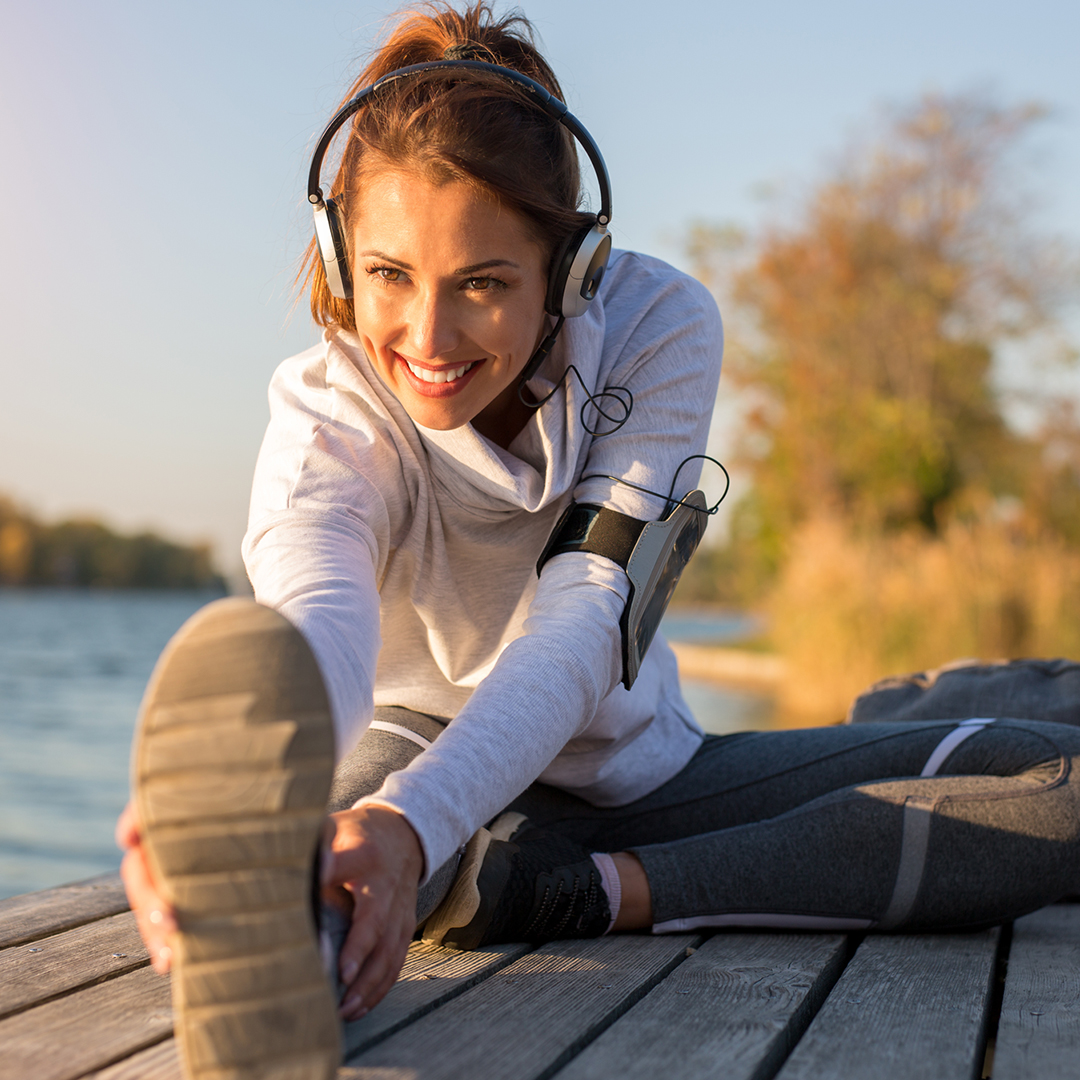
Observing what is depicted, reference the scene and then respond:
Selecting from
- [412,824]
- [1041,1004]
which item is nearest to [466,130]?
[412,824]

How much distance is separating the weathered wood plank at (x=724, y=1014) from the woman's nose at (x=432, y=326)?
2.33 feet

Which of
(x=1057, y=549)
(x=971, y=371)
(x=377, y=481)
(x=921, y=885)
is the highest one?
(x=971, y=371)

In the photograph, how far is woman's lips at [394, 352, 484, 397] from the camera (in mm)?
1263

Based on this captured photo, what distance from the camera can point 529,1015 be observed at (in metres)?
0.97

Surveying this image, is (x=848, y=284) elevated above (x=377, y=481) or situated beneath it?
elevated above

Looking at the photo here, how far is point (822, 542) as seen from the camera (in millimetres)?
8531

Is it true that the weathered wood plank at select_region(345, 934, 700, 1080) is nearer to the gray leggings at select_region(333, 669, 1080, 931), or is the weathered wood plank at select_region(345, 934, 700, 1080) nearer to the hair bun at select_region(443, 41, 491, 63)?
the gray leggings at select_region(333, 669, 1080, 931)

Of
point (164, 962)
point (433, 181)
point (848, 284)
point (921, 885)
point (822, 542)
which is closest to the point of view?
point (164, 962)

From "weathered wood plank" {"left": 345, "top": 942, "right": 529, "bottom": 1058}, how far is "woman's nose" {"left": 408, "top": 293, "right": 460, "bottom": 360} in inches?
25.6

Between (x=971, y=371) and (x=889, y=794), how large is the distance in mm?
14666

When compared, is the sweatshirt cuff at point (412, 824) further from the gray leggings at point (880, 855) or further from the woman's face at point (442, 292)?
the woman's face at point (442, 292)

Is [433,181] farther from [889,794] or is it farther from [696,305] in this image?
[889,794]

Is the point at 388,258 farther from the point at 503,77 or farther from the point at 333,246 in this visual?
the point at 503,77

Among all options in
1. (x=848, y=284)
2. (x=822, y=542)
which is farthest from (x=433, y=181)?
(x=848, y=284)
